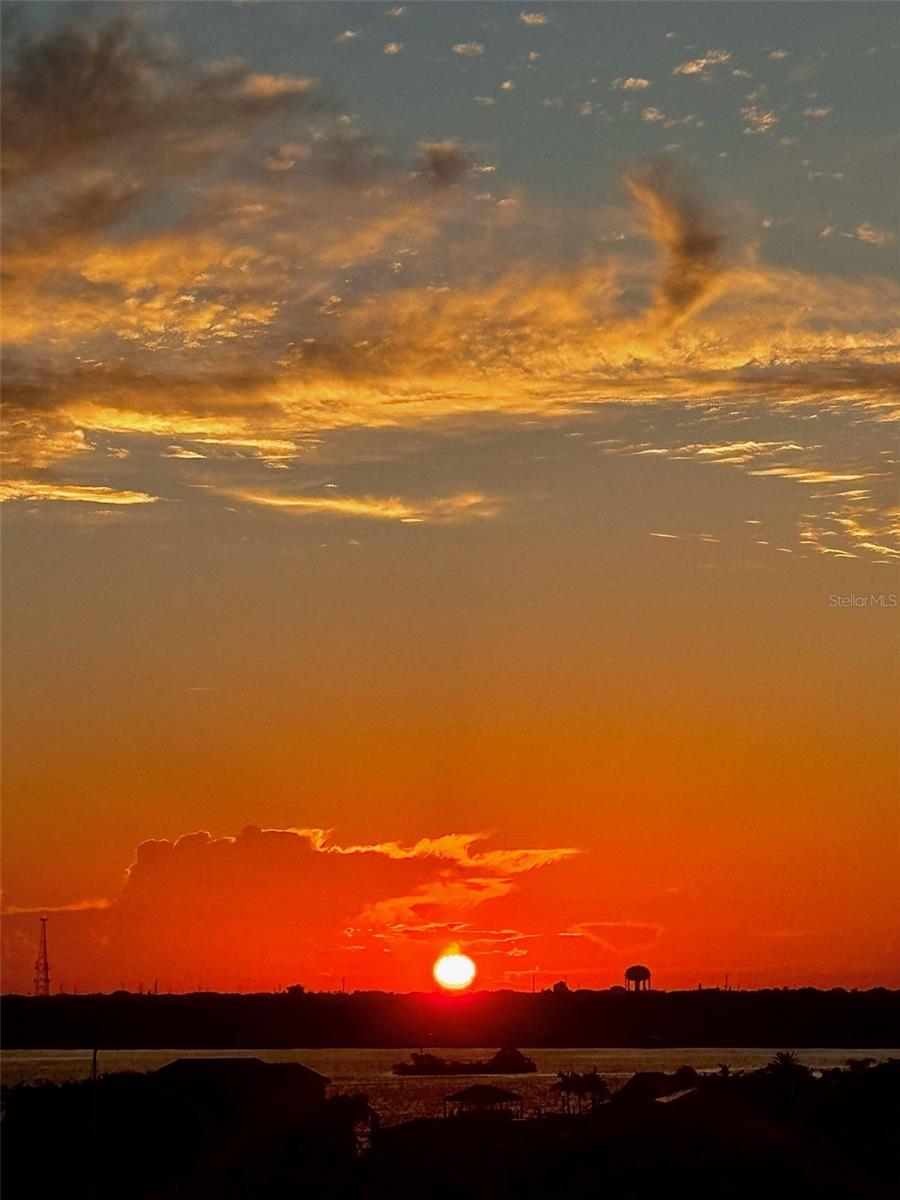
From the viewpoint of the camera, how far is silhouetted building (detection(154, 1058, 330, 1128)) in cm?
7856

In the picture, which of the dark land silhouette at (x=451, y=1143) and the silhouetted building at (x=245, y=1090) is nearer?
the dark land silhouette at (x=451, y=1143)

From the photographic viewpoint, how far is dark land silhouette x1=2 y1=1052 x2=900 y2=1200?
54312 millimetres

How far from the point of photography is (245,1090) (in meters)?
83.5

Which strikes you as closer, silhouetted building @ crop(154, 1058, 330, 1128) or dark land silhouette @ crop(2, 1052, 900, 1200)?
dark land silhouette @ crop(2, 1052, 900, 1200)

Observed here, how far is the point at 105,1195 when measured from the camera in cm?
6519

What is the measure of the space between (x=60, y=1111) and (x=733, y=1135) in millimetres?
28993

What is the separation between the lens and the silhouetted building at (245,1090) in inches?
3093

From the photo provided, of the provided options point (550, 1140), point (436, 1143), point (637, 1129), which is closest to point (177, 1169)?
point (436, 1143)

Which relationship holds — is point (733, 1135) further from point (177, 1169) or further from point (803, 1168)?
point (177, 1169)

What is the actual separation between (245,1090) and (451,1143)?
14.2 m

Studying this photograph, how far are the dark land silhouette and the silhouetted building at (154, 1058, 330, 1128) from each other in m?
0.14

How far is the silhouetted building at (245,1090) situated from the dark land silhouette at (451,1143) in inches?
5.4

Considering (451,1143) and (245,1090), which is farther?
(245,1090)

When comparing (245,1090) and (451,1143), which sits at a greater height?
(245,1090)
